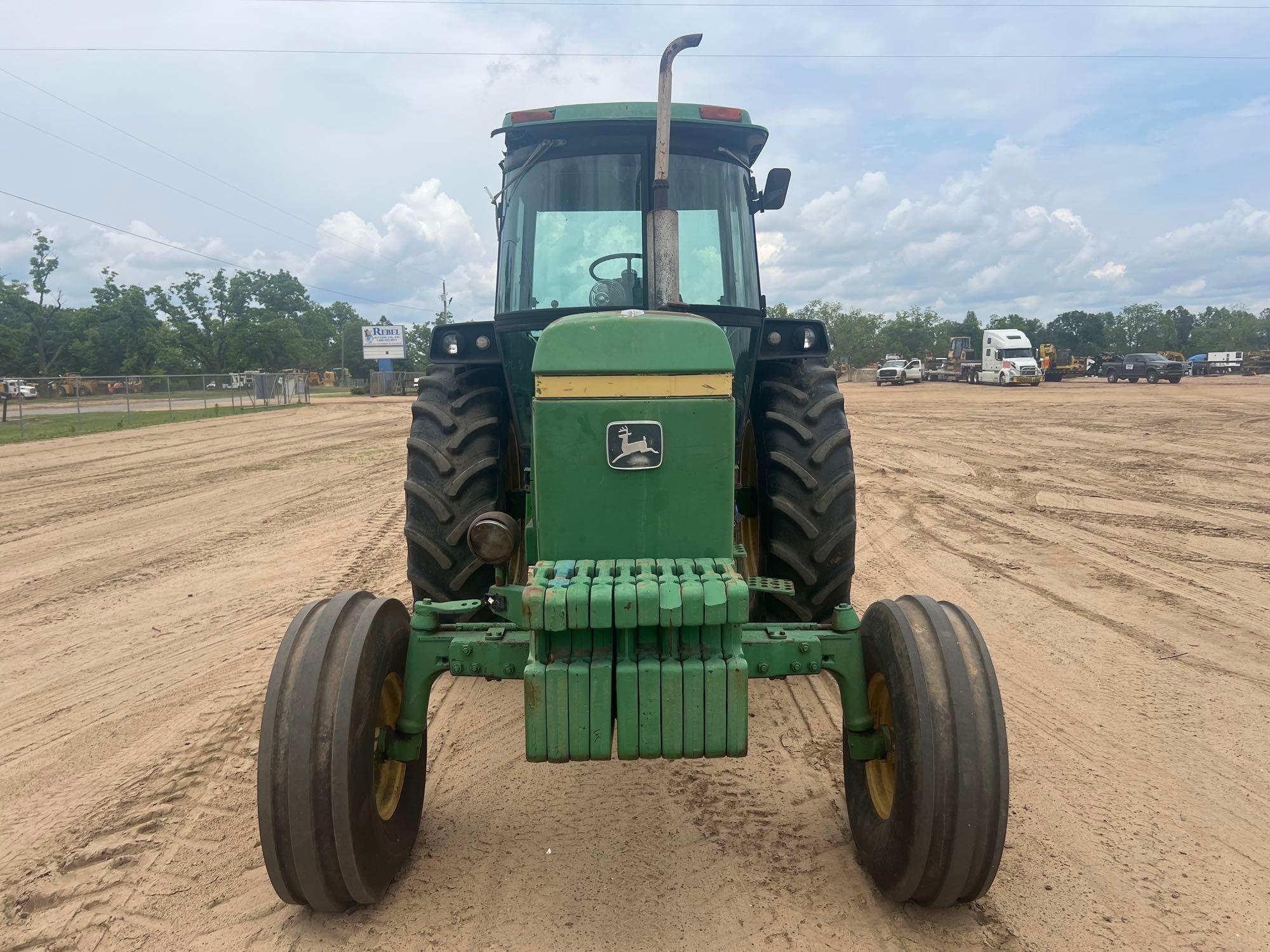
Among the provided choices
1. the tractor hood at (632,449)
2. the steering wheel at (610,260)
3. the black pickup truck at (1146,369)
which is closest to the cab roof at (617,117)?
the steering wheel at (610,260)

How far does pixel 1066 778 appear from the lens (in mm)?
3498

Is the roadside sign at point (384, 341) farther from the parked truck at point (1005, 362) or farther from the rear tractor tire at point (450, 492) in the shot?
the rear tractor tire at point (450, 492)

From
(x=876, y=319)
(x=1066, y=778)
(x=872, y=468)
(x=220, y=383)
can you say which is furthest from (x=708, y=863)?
(x=876, y=319)

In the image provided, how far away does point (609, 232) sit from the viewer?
417 centimetres

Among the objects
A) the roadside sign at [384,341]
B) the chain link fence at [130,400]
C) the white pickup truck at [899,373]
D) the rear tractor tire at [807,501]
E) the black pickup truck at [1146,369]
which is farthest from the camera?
the roadside sign at [384,341]

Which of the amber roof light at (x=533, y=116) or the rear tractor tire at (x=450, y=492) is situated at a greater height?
the amber roof light at (x=533, y=116)

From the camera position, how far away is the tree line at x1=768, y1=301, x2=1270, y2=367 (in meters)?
82.7

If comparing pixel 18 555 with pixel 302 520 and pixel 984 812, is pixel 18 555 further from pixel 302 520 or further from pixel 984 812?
pixel 984 812

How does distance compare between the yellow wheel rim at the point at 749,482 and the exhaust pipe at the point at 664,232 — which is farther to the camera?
the yellow wheel rim at the point at 749,482

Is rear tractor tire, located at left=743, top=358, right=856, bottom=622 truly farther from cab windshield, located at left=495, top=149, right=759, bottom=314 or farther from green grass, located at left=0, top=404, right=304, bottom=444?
green grass, located at left=0, top=404, right=304, bottom=444

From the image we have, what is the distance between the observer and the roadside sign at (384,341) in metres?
61.0

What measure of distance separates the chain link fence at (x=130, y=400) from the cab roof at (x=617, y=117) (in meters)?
20.5

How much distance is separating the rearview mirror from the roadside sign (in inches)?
2324

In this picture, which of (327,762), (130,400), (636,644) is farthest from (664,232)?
(130,400)
